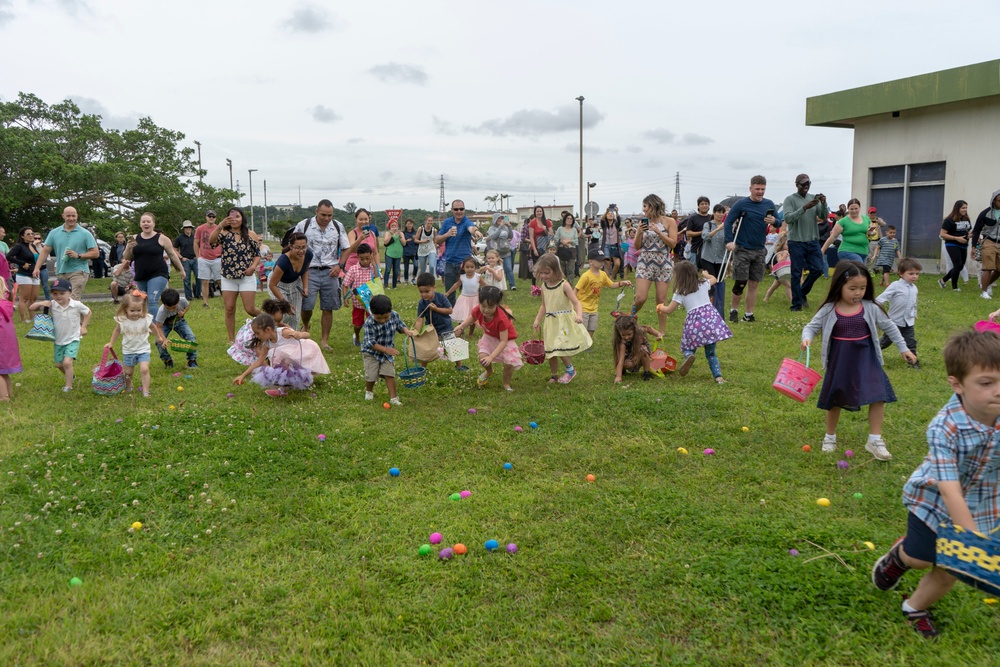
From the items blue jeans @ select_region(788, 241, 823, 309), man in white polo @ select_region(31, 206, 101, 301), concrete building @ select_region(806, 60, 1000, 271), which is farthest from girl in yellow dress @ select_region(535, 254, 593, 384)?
concrete building @ select_region(806, 60, 1000, 271)

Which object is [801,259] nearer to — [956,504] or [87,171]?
[956,504]

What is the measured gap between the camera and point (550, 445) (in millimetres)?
6316

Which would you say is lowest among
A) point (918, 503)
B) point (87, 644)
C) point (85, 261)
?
point (87, 644)

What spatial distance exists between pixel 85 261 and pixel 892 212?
19199 mm

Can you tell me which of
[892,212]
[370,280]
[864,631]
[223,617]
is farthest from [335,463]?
[892,212]

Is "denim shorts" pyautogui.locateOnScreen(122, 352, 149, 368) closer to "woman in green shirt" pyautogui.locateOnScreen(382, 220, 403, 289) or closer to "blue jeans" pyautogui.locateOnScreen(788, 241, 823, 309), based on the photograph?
"blue jeans" pyautogui.locateOnScreen(788, 241, 823, 309)

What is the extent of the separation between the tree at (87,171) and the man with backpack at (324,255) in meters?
15.3

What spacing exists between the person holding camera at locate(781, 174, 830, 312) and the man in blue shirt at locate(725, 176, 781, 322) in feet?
2.78

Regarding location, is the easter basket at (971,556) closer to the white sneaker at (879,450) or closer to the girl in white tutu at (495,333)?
the white sneaker at (879,450)

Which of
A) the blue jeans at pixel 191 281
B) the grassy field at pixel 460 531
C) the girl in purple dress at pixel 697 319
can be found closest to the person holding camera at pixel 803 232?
the girl in purple dress at pixel 697 319

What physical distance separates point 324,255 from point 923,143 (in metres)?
16.4

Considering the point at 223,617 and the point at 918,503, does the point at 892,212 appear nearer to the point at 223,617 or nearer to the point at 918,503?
the point at 918,503

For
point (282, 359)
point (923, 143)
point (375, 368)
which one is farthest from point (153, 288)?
point (923, 143)

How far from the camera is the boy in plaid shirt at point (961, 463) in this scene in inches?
124
